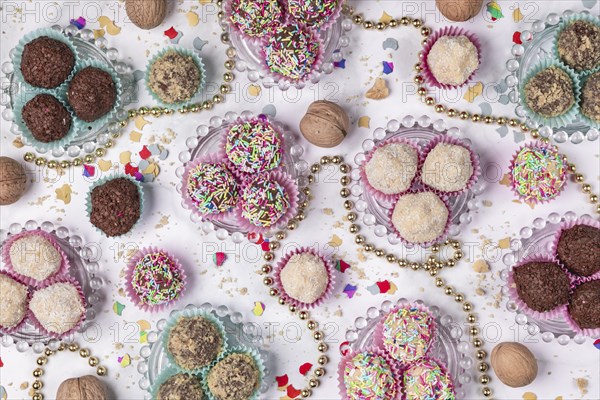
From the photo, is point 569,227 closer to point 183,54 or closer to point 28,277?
point 183,54

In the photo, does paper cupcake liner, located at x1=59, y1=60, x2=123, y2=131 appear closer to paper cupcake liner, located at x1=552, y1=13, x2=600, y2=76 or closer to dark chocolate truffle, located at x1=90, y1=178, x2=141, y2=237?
dark chocolate truffle, located at x1=90, y1=178, x2=141, y2=237

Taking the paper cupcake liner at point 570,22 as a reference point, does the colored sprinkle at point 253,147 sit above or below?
below

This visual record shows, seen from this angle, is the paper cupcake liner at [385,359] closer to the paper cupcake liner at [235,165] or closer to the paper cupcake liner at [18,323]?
the paper cupcake liner at [235,165]

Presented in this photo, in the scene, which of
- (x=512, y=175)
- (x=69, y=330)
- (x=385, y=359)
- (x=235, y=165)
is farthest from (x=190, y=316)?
(x=512, y=175)

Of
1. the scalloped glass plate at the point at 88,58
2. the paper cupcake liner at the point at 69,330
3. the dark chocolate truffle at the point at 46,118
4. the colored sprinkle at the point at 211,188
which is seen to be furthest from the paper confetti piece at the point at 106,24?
the paper cupcake liner at the point at 69,330

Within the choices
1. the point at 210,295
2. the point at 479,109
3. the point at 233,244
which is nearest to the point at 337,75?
the point at 479,109

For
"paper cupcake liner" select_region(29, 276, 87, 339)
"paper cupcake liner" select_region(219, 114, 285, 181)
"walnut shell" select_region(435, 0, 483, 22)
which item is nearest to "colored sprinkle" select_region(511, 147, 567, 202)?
"walnut shell" select_region(435, 0, 483, 22)
